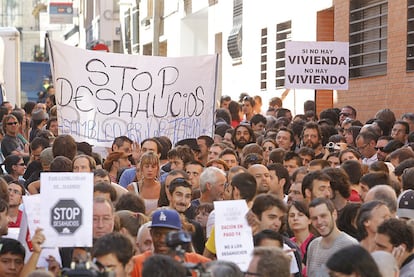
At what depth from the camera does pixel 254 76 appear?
31906 millimetres

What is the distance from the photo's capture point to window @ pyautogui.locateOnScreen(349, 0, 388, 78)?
898 inches

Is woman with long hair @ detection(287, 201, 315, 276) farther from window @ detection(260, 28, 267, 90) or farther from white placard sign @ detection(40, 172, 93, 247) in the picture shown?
window @ detection(260, 28, 267, 90)

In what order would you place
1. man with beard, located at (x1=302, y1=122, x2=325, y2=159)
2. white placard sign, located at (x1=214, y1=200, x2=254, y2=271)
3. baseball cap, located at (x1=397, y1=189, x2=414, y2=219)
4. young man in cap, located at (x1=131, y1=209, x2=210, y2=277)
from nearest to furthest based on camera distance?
white placard sign, located at (x1=214, y1=200, x2=254, y2=271) → young man in cap, located at (x1=131, y1=209, x2=210, y2=277) → baseball cap, located at (x1=397, y1=189, x2=414, y2=219) → man with beard, located at (x1=302, y1=122, x2=325, y2=159)

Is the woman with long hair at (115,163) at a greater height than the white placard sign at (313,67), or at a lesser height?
lesser

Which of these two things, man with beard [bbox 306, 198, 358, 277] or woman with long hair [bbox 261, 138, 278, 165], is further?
woman with long hair [bbox 261, 138, 278, 165]

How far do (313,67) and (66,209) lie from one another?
39.5 feet

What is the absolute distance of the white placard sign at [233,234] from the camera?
878 centimetres

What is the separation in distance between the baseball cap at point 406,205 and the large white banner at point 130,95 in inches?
256

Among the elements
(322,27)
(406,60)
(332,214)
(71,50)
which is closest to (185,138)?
(71,50)

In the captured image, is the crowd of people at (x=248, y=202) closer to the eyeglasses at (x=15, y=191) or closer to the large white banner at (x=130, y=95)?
the eyeglasses at (x=15, y=191)

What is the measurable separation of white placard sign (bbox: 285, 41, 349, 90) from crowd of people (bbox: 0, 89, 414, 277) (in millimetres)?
2072

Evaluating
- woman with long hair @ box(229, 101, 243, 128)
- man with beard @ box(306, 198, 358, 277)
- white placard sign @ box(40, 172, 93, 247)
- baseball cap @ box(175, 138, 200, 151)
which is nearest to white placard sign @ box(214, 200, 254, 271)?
man with beard @ box(306, 198, 358, 277)

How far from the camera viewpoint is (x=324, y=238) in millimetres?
9680

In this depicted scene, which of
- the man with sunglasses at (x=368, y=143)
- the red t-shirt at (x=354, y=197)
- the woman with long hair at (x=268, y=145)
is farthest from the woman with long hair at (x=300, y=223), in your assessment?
the man with sunglasses at (x=368, y=143)
